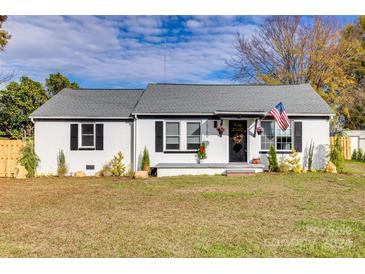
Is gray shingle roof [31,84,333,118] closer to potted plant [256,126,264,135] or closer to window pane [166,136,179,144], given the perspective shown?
potted plant [256,126,264,135]

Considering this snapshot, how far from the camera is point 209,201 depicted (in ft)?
27.8

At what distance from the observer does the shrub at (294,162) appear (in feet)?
47.9

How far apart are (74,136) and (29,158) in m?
2.16

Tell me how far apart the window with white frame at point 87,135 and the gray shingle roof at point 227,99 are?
90.2 inches

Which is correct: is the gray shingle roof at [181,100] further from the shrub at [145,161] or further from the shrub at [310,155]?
the shrub at [145,161]

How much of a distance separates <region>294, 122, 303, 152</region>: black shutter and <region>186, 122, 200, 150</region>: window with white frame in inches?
182

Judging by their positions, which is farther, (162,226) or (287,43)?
(287,43)

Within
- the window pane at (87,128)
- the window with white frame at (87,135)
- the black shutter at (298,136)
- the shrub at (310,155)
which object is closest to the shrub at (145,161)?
the window with white frame at (87,135)

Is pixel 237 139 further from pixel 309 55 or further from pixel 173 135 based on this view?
pixel 309 55
